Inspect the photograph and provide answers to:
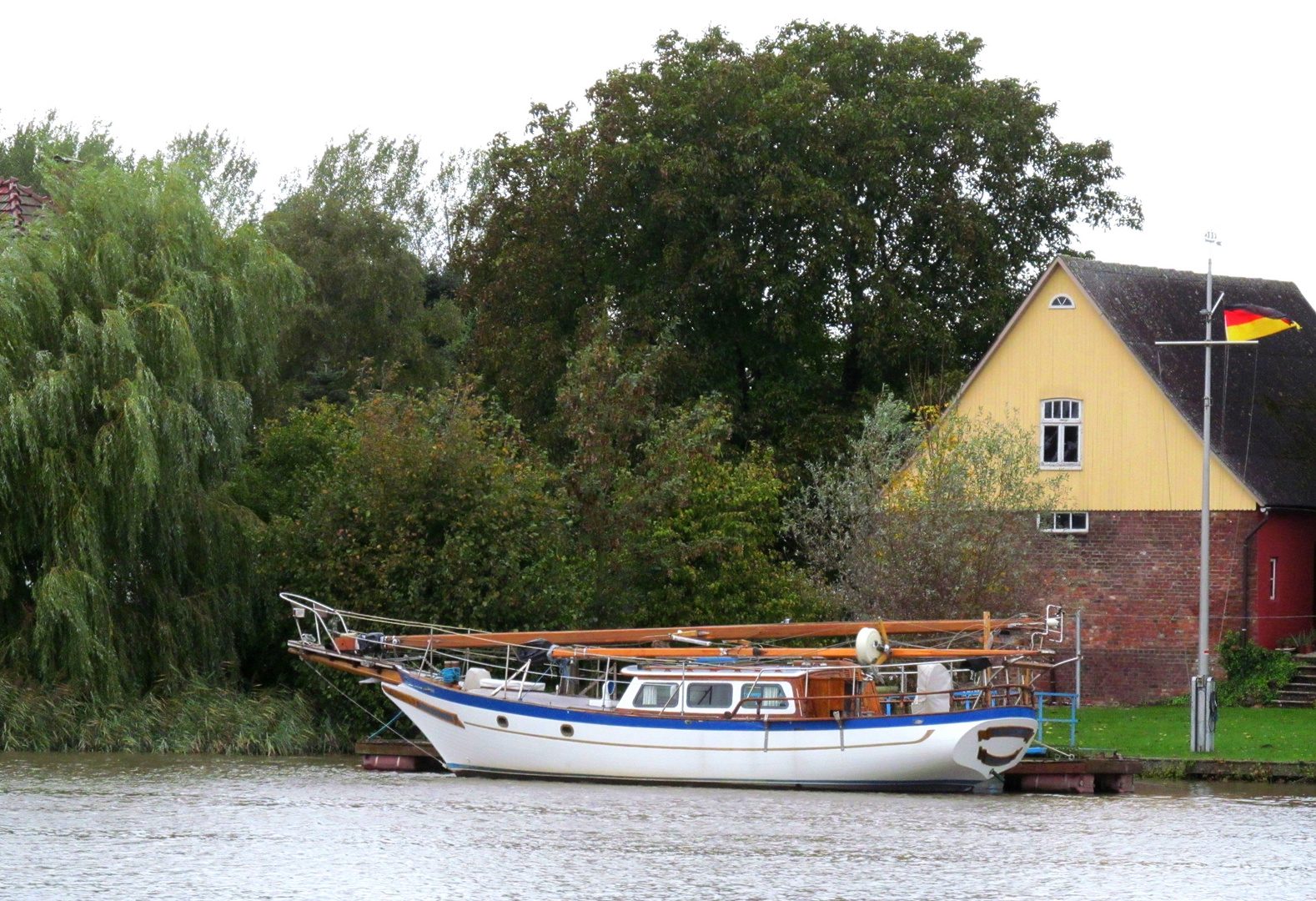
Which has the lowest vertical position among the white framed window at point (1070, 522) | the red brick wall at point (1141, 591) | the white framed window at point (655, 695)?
the white framed window at point (655, 695)

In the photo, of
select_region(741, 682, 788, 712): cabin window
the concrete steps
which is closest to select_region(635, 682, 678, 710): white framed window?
select_region(741, 682, 788, 712): cabin window

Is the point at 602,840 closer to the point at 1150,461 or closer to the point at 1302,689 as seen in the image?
the point at 1302,689

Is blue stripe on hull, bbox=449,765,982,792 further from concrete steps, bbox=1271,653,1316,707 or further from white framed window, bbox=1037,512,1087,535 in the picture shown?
white framed window, bbox=1037,512,1087,535

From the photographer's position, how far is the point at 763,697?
3108 centimetres

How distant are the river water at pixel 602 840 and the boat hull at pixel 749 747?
0.48 m

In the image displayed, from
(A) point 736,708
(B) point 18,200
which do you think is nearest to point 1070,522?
(A) point 736,708

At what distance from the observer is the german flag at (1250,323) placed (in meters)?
37.5

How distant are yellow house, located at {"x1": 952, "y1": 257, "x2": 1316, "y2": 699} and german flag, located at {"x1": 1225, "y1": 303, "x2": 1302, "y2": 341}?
624 cm

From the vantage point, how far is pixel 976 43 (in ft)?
182

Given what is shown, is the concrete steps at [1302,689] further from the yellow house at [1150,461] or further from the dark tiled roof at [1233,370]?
the dark tiled roof at [1233,370]

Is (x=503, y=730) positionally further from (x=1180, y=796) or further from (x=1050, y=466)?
(x=1050, y=466)

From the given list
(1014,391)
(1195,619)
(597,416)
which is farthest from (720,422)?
(1195,619)

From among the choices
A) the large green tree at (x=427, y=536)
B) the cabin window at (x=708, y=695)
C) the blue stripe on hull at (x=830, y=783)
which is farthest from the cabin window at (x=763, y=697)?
the large green tree at (x=427, y=536)

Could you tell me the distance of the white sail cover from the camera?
3169 centimetres
